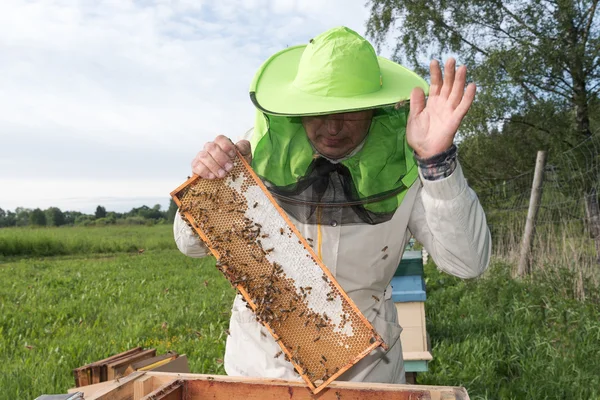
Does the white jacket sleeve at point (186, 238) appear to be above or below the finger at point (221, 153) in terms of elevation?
below

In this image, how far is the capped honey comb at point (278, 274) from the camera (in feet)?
5.35

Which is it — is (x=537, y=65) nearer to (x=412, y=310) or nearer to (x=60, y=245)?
(x=412, y=310)

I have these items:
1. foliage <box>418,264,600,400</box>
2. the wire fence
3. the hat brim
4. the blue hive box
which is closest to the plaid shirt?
the hat brim

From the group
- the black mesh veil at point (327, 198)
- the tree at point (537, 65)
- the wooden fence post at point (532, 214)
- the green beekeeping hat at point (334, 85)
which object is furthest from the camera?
the tree at point (537, 65)

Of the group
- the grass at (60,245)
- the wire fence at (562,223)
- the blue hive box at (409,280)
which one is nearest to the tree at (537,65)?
the wire fence at (562,223)

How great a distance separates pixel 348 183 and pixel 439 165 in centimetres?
51

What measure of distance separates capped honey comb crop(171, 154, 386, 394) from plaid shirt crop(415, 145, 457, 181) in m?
0.47

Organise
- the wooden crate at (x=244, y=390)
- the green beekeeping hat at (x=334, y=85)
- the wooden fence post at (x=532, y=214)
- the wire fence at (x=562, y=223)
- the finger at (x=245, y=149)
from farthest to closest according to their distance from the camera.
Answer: the wooden fence post at (x=532, y=214)
the wire fence at (x=562, y=223)
the finger at (x=245, y=149)
the green beekeeping hat at (x=334, y=85)
the wooden crate at (x=244, y=390)

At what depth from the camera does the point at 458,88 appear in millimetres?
1649

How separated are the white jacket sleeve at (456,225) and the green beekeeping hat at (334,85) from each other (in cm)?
35

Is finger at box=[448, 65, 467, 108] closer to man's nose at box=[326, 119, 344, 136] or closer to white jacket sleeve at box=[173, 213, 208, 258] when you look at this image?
man's nose at box=[326, 119, 344, 136]

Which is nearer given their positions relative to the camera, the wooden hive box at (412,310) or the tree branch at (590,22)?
the wooden hive box at (412,310)

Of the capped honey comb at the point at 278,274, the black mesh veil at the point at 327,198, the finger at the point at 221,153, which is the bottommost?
the capped honey comb at the point at 278,274

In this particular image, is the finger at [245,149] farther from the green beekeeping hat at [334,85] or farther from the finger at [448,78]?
the finger at [448,78]
